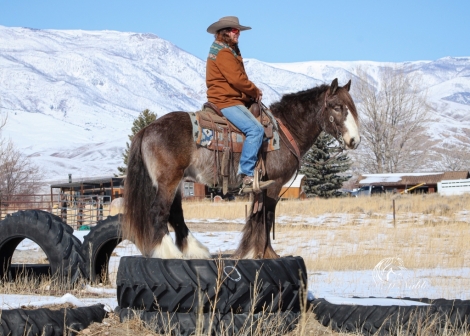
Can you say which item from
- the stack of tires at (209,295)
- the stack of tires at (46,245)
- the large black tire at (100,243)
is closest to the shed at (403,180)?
the large black tire at (100,243)

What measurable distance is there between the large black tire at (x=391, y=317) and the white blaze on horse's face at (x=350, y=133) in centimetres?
266

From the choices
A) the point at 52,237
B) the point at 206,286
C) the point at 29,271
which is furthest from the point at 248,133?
the point at 29,271

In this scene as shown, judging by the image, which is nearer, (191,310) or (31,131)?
(191,310)

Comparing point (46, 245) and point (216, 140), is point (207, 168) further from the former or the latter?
point (46, 245)

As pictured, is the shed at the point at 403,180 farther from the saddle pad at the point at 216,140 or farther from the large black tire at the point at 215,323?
the large black tire at the point at 215,323

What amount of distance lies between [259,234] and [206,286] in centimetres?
197

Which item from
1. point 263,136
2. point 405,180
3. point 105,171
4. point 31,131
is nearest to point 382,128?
point 405,180

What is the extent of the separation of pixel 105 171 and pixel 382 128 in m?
86.8

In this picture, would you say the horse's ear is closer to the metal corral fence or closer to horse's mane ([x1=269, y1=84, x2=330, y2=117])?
horse's mane ([x1=269, y1=84, x2=330, y2=117])

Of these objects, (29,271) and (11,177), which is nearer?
(29,271)

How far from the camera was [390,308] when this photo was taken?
20.0ft

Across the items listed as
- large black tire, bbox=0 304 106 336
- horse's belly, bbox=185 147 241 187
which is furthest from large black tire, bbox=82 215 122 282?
large black tire, bbox=0 304 106 336

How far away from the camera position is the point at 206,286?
222 inches

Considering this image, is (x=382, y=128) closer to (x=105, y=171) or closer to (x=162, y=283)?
(x=162, y=283)
